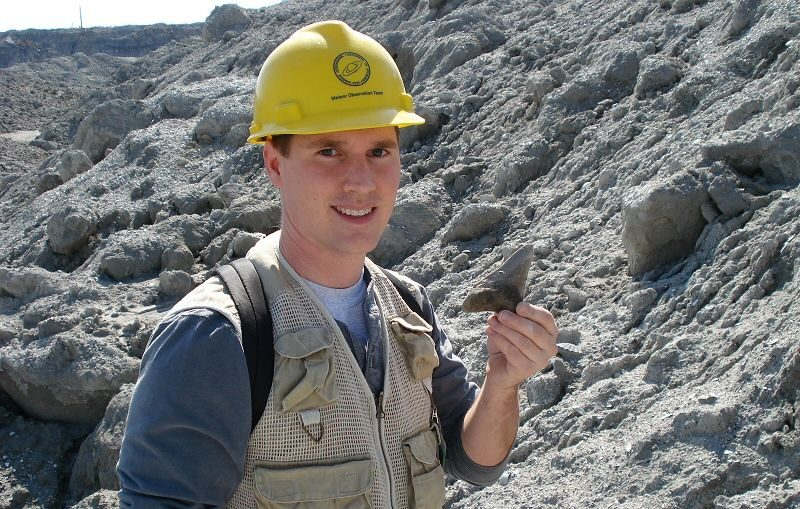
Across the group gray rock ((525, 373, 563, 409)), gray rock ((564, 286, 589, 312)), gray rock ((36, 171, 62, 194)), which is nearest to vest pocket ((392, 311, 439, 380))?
gray rock ((525, 373, 563, 409))

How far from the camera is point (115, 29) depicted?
37562 mm

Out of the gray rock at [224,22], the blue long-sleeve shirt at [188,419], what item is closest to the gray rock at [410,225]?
the blue long-sleeve shirt at [188,419]

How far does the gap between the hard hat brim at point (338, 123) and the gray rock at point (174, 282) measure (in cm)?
575

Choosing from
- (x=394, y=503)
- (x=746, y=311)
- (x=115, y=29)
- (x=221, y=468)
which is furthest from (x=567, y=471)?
(x=115, y=29)

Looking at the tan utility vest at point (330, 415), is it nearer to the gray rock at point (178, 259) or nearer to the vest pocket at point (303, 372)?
the vest pocket at point (303, 372)

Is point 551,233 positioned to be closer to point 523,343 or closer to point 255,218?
point 255,218

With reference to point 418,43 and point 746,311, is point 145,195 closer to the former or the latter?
point 418,43

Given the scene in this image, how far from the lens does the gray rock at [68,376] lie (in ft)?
23.7

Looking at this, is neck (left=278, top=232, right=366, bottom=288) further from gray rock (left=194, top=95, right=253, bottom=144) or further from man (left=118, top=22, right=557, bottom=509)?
gray rock (left=194, top=95, right=253, bottom=144)

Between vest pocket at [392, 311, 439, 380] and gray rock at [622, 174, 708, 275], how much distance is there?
2.74 m

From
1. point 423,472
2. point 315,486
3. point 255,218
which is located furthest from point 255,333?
point 255,218

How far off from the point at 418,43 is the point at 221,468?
8241 mm

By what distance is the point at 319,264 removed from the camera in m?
2.44

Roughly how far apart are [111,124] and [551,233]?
7.60 m
